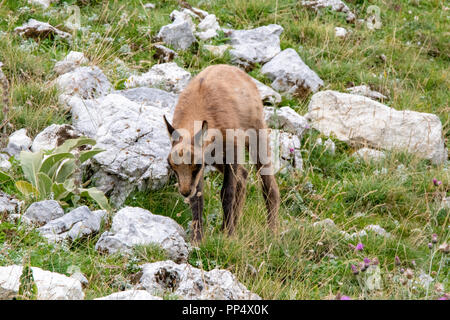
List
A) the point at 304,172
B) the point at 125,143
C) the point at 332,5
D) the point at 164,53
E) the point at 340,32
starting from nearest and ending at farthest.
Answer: the point at 125,143, the point at 304,172, the point at 164,53, the point at 340,32, the point at 332,5

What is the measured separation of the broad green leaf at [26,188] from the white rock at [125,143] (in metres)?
0.78

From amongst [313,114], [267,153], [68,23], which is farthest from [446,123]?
[68,23]

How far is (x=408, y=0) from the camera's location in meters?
13.1

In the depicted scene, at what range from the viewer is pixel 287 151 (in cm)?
803

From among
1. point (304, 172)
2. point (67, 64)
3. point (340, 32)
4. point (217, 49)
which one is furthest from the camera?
point (340, 32)

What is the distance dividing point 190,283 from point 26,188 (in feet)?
7.85

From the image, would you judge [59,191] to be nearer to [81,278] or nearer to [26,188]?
[26,188]

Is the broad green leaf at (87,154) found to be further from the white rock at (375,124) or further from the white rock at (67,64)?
the white rock at (375,124)

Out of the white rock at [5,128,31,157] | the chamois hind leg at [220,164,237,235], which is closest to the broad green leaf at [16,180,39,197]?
the white rock at [5,128,31,157]

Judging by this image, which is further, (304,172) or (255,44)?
(255,44)

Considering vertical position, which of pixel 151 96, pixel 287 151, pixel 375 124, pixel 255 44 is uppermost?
pixel 151 96

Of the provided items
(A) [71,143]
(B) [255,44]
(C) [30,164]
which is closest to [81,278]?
(C) [30,164]

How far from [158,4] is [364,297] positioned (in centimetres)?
800
